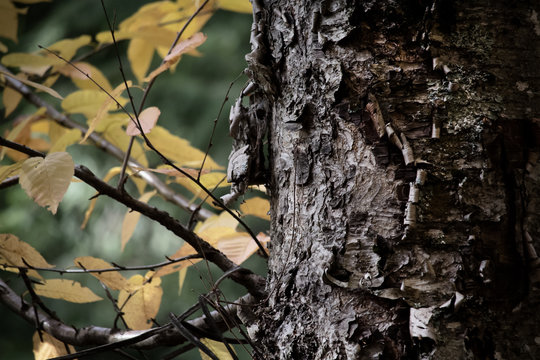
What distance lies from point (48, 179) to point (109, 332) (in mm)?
165

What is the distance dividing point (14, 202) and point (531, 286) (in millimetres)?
1097

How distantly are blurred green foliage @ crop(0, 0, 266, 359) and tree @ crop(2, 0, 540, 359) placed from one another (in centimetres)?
63

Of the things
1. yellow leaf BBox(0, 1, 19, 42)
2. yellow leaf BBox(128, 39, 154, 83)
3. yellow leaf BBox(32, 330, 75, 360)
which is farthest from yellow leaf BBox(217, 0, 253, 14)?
yellow leaf BBox(32, 330, 75, 360)

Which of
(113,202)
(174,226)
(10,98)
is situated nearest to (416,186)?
(174,226)

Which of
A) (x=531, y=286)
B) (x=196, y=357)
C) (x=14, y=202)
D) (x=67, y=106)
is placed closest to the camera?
(x=531, y=286)

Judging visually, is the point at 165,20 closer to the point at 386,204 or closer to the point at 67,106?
the point at 67,106

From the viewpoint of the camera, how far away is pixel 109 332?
451 millimetres

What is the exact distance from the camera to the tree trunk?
29 cm

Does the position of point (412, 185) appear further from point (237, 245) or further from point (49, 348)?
point (49, 348)

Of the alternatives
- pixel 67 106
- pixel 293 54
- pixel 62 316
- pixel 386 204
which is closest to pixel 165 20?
pixel 67 106

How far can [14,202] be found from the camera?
1068 mm

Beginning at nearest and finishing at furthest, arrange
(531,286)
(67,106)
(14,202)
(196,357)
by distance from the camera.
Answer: (531,286) < (67,106) < (196,357) < (14,202)

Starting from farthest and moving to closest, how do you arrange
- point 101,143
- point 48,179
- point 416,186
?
point 101,143
point 48,179
point 416,186

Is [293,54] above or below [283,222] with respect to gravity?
above
